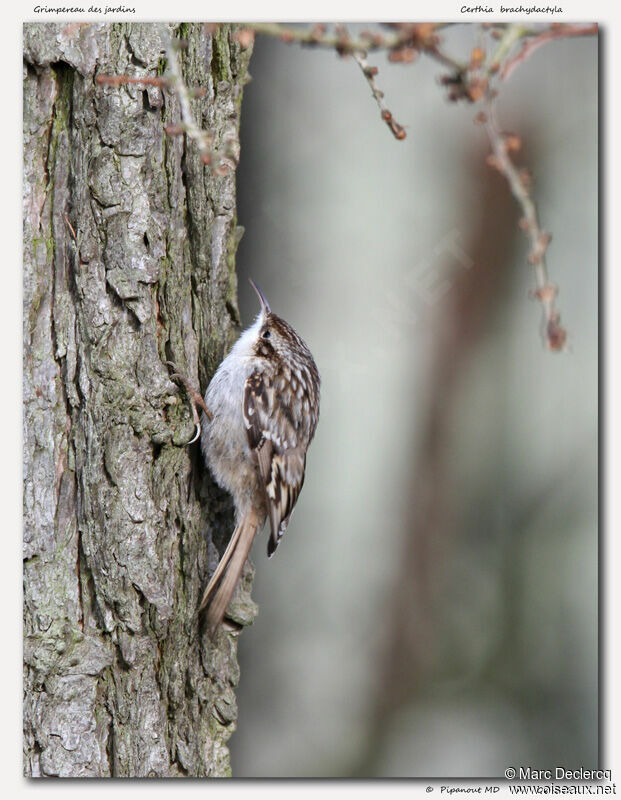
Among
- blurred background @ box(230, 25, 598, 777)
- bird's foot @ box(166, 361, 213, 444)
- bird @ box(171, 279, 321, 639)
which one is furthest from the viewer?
blurred background @ box(230, 25, 598, 777)

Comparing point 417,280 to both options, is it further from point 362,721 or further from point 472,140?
point 362,721

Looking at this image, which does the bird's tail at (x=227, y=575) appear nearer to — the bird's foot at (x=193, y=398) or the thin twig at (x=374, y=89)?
the bird's foot at (x=193, y=398)

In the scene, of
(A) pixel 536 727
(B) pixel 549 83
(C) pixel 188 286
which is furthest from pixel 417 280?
(A) pixel 536 727

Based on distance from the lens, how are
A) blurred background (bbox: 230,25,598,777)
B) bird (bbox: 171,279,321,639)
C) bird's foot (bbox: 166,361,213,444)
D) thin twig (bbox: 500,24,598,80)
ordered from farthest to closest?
blurred background (bbox: 230,25,598,777), bird (bbox: 171,279,321,639), bird's foot (bbox: 166,361,213,444), thin twig (bbox: 500,24,598,80)

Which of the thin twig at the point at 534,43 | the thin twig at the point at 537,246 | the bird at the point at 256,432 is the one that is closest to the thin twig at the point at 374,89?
the thin twig at the point at 534,43

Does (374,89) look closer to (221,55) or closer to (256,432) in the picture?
(221,55)

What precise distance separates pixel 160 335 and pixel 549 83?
1.33m

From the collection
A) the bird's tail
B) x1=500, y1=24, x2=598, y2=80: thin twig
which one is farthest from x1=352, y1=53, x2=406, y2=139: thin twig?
the bird's tail

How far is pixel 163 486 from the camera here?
80.2 inches

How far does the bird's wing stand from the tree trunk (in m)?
0.30

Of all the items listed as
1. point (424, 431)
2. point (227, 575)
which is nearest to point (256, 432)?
point (227, 575)

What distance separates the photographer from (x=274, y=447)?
92.2 inches

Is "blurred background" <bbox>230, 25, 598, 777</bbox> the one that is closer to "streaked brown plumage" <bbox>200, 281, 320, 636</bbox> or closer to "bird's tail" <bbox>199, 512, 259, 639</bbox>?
"streaked brown plumage" <bbox>200, 281, 320, 636</bbox>

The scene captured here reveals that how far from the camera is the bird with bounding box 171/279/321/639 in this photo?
2.17 metres
